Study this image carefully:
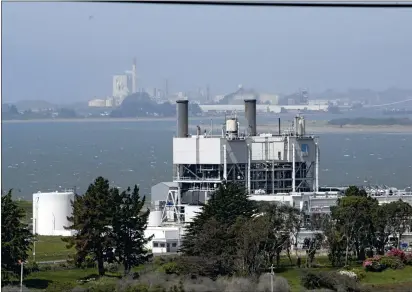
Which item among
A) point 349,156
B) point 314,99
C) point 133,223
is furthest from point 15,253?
point 314,99

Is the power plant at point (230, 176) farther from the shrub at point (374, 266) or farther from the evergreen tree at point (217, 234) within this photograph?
the shrub at point (374, 266)

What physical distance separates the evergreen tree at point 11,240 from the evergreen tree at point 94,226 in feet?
1.52

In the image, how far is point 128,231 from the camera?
8398mm

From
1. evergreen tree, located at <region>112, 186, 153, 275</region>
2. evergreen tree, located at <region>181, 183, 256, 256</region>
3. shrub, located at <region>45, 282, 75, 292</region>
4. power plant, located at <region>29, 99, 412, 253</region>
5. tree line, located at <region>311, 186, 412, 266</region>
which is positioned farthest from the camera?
power plant, located at <region>29, 99, 412, 253</region>

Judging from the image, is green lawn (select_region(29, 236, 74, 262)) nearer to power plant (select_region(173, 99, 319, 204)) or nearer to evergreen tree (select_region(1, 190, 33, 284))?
power plant (select_region(173, 99, 319, 204))

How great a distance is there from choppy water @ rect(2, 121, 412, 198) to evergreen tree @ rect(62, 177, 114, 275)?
13.3 metres

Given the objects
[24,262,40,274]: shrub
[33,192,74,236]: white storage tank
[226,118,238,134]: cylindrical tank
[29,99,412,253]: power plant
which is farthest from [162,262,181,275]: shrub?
[33,192,74,236]: white storage tank

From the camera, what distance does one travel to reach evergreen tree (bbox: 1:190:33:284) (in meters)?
7.12

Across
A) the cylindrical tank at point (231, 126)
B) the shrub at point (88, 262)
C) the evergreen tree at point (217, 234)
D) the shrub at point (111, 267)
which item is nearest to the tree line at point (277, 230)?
the evergreen tree at point (217, 234)

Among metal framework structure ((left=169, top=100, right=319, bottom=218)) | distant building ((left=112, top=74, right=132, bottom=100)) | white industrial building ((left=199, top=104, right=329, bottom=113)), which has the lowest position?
metal framework structure ((left=169, top=100, right=319, bottom=218))

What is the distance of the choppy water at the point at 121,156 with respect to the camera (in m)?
26.0

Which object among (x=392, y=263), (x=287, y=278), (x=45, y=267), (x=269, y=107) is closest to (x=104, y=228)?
(x=45, y=267)

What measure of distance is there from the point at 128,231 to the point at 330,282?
7.34 feet

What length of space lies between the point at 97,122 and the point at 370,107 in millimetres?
14305
